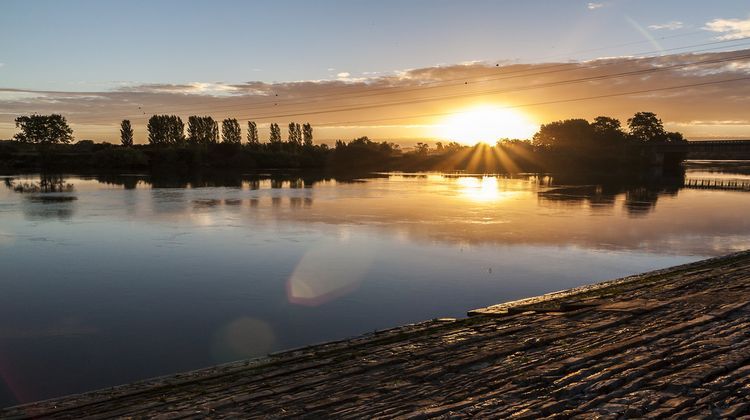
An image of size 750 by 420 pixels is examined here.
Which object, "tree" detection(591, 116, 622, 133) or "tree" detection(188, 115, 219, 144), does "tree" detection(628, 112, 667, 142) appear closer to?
"tree" detection(591, 116, 622, 133)

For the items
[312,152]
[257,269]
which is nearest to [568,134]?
[312,152]

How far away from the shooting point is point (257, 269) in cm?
1941

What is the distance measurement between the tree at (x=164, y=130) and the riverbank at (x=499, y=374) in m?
149

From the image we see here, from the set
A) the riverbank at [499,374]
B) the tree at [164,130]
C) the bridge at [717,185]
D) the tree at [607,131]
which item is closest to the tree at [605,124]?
the tree at [607,131]

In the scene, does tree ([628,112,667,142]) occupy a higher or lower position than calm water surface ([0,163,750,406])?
higher

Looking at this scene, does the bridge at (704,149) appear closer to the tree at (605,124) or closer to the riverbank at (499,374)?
the tree at (605,124)

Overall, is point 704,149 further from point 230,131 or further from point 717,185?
point 230,131

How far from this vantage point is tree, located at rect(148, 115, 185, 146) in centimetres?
14650

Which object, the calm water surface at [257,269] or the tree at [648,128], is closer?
the calm water surface at [257,269]

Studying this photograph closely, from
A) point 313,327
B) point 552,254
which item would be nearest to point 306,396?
point 313,327

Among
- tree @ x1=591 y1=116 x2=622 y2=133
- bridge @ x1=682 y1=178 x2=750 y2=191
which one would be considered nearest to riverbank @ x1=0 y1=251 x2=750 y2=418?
bridge @ x1=682 y1=178 x2=750 y2=191

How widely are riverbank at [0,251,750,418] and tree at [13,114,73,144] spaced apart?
513 ft

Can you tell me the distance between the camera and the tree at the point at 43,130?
136 metres

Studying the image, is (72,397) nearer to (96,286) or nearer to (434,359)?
(434,359)
